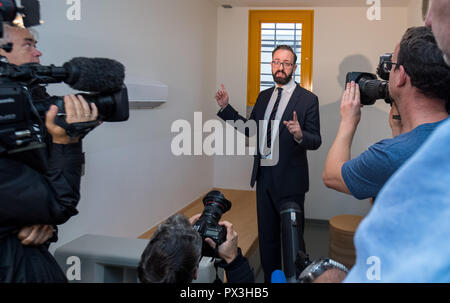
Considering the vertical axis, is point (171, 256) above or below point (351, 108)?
below

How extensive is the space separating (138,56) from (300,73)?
7.22 ft

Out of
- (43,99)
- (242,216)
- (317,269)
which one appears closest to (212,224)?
(317,269)

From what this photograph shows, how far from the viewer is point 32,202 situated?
3.28 ft

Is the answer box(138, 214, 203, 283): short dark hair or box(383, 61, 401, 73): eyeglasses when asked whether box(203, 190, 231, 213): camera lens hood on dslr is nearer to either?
box(138, 214, 203, 283): short dark hair

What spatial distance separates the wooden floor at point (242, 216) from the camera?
314 centimetres

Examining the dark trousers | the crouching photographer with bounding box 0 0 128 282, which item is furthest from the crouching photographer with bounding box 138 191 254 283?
the dark trousers

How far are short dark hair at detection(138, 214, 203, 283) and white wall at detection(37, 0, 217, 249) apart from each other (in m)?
1.46

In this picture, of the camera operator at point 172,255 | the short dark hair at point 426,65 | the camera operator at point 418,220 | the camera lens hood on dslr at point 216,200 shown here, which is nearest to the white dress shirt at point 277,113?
the camera lens hood on dslr at point 216,200

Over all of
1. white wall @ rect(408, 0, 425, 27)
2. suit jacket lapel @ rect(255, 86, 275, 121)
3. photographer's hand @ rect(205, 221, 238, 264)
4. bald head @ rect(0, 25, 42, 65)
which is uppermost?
white wall @ rect(408, 0, 425, 27)

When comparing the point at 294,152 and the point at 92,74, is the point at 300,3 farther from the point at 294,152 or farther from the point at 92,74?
the point at 92,74

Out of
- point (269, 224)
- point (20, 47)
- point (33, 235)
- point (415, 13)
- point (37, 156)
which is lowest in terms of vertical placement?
point (269, 224)

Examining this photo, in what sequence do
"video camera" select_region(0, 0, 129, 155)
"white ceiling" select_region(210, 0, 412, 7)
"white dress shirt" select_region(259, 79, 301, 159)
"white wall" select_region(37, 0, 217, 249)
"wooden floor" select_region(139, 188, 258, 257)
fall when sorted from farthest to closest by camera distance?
"white ceiling" select_region(210, 0, 412, 7) → "wooden floor" select_region(139, 188, 258, 257) → "white dress shirt" select_region(259, 79, 301, 159) → "white wall" select_region(37, 0, 217, 249) → "video camera" select_region(0, 0, 129, 155)

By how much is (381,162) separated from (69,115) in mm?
865

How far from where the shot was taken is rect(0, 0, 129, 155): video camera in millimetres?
932
